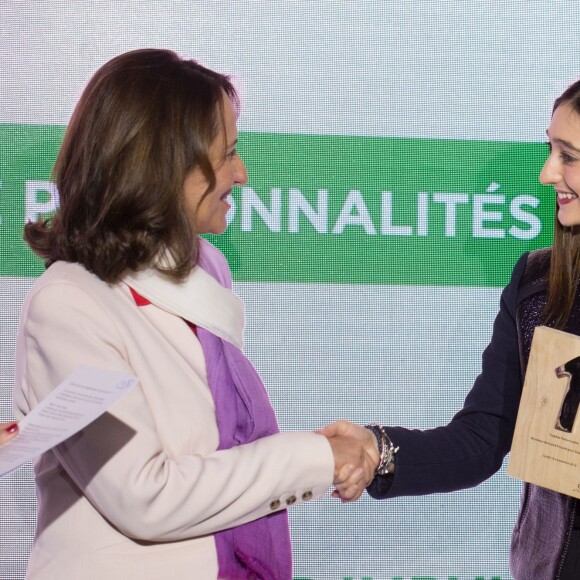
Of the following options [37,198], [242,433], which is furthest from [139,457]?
[37,198]

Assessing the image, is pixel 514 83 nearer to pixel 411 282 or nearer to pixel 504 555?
pixel 411 282

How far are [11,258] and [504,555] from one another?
169 centimetres

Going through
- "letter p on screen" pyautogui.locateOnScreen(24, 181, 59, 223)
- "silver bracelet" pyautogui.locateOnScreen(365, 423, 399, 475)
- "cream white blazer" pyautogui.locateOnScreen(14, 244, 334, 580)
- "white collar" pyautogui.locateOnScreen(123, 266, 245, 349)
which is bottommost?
"silver bracelet" pyautogui.locateOnScreen(365, 423, 399, 475)

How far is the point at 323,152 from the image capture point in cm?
259

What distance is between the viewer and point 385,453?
73.9 inches

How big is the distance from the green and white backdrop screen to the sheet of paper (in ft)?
4.59

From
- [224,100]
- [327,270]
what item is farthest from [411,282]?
[224,100]

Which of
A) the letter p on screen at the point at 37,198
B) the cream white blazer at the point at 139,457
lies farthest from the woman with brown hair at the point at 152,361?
the letter p on screen at the point at 37,198

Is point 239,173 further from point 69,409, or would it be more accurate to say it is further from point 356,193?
point 356,193

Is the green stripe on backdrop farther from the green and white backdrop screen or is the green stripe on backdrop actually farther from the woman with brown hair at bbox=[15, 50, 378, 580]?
the woman with brown hair at bbox=[15, 50, 378, 580]

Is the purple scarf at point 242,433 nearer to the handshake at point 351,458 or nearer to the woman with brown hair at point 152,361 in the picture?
the woman with brown hair at point 152,361

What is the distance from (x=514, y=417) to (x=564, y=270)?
356 mm

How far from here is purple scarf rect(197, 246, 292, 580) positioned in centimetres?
153

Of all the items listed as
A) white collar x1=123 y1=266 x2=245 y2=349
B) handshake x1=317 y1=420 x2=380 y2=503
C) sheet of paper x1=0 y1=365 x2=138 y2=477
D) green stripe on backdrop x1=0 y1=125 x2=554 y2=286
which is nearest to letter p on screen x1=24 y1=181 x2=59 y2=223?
green stripe on backdrop x1=0 y1=125 x2=554 y2=286
